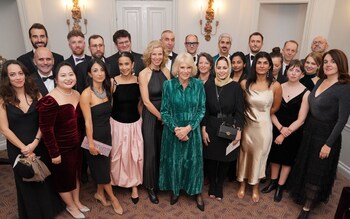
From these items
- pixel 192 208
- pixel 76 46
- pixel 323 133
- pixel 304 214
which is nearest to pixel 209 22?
pixel 76 46

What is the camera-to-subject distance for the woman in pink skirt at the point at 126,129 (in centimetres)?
280

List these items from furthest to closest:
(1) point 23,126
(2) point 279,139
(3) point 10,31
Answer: (3) point 10,31
(2) point 279,139
(1) point 23,126

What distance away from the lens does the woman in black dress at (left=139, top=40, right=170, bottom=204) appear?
9.43 ft

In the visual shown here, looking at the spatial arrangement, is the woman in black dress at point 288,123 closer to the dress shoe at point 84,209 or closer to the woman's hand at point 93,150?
the woman's hand at point 93,150

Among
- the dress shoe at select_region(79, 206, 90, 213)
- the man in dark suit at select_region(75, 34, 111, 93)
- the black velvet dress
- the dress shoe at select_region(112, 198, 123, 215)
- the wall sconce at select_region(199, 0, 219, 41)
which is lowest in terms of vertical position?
the dress shoe at select_region(79, 206, 90, 213)

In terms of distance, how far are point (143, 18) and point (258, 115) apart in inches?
157

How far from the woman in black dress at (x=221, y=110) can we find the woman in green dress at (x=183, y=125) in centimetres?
15

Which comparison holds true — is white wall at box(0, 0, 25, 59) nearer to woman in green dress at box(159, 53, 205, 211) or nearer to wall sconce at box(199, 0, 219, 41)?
wall sconce at box(199, 0, 219, 41)

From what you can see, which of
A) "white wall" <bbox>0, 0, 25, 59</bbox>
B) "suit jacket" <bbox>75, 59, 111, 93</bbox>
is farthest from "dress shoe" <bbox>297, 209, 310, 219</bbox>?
"white wall" <bbox>0, 0, 25, 59</bbox>

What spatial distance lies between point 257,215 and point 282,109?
4.11ft

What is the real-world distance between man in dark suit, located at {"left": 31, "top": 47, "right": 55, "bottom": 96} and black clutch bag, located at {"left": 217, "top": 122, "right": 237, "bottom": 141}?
1.94m

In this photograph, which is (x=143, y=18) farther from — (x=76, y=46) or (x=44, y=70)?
(x=44, y=70)

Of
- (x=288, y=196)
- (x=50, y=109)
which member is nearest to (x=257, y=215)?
(x=288, y=196)

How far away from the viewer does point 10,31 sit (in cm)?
495
